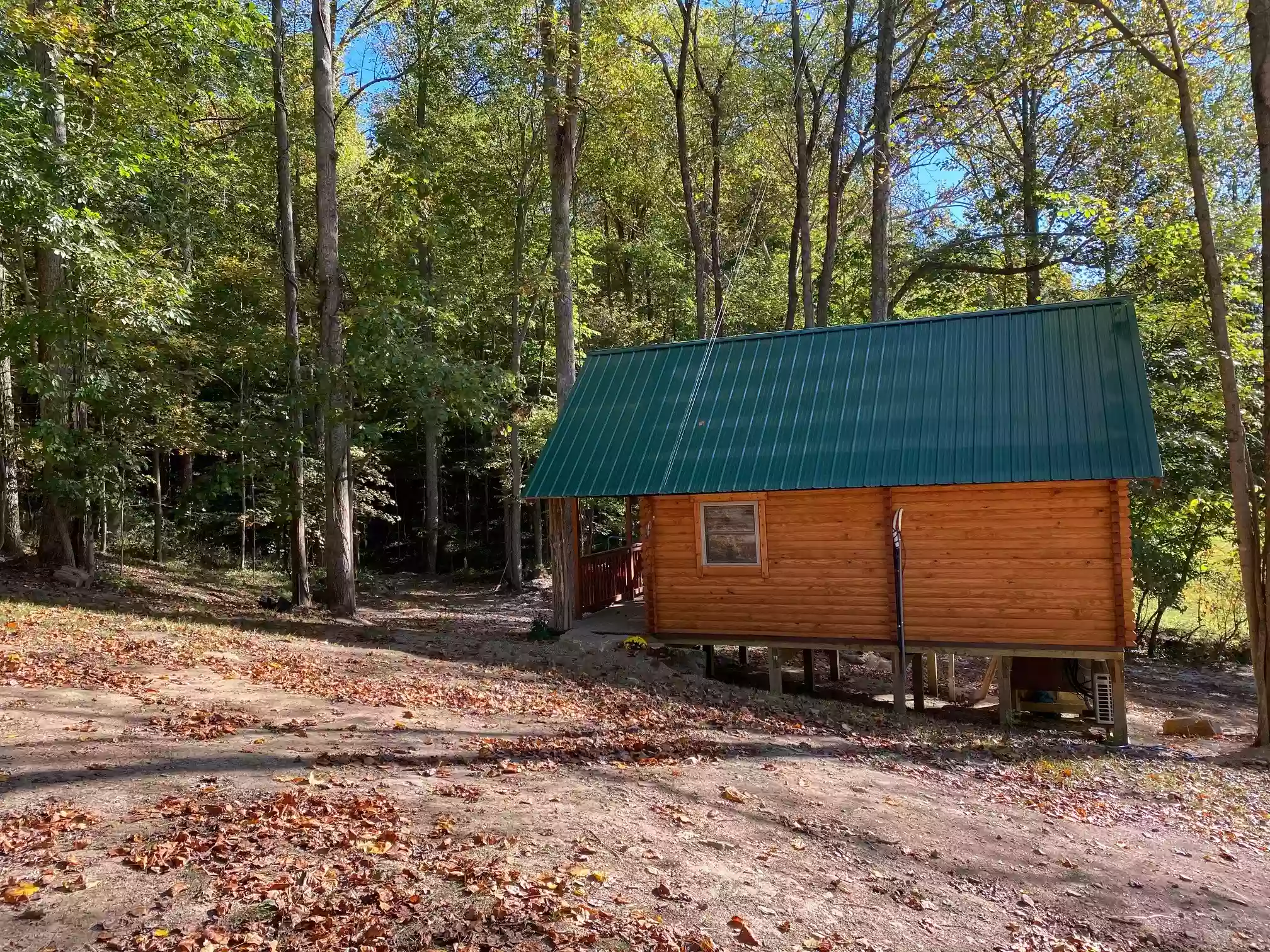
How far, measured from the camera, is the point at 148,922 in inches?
143

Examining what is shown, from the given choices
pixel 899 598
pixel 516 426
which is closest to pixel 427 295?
pixel 516 426

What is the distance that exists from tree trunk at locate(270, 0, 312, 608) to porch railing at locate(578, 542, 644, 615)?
5258mm

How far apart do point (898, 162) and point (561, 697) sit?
15524 mm

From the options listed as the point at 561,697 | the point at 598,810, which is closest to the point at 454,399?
the point at 561,697

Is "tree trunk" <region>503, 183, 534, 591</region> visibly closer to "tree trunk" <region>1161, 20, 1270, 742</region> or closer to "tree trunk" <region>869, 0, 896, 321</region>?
"tree trunk" <region>869, 0, 896, 321</region>

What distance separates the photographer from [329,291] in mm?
14164

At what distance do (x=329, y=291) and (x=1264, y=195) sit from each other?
13534mm

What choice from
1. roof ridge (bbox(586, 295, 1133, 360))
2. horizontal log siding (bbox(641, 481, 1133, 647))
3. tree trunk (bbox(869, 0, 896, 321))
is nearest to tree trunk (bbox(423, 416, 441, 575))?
roof ridge (bbox(586, 295, 1133, 360))

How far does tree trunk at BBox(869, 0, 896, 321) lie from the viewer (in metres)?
19.5

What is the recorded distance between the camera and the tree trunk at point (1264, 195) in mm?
9828

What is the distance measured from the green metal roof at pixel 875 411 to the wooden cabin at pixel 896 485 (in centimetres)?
3

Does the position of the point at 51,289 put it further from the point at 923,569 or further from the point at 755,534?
the point at 923,569

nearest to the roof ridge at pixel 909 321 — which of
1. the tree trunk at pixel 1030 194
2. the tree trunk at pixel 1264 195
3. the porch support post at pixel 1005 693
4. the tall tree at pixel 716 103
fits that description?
the tree trunk at pixel 1264 195

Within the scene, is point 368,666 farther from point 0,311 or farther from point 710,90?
point 710,90
